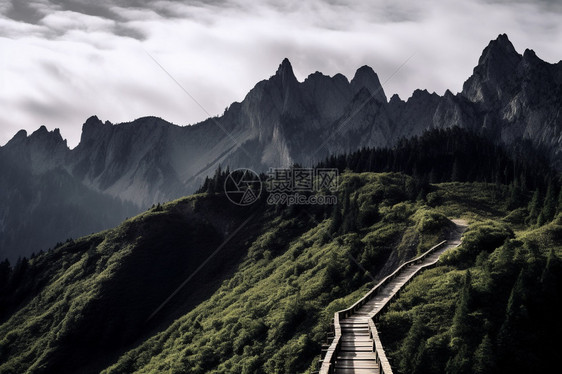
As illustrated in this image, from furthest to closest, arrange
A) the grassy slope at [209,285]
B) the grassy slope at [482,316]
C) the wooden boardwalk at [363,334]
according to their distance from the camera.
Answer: the grassy slope at [209,285] → the grassy slope at [482,316] → the wooden boardwalk at [363,334]

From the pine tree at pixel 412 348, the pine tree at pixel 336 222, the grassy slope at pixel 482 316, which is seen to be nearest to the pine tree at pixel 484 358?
the grassy slope at pixel 482 316

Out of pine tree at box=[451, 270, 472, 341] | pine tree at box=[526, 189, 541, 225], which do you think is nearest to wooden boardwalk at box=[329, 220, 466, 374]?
pine tree at box=[451, 270, 472, 341]

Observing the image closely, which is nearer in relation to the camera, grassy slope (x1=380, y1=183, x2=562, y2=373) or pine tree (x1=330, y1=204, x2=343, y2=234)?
grassy slope (x1=380, y1=183, x2=562, y2=373)

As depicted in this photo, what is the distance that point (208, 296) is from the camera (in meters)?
104

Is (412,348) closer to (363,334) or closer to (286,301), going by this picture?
(363,334)

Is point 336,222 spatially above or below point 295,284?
above

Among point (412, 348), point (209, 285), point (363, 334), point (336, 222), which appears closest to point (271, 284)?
point (336, 222)

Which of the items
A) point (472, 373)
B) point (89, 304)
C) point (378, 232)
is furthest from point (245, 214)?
point (472, 373)

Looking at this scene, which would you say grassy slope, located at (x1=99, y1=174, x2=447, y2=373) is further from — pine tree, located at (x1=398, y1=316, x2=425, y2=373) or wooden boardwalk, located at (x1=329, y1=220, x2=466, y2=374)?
pine tree, located at (x1=398, y1=316, x2=425, y2=373)

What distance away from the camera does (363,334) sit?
1197 inches

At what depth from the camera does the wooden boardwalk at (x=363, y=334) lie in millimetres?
24413

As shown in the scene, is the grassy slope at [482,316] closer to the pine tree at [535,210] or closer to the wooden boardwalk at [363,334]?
the wooden boardwalk at [363,334]

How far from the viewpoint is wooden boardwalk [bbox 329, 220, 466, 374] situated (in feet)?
80.1

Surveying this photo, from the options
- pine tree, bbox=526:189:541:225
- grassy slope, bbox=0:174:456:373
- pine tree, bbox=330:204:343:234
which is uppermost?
pine tree, bbox=526:189:541:225
